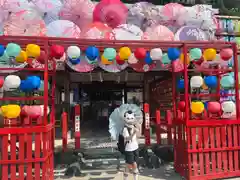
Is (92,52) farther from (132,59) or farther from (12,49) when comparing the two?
(12,49)

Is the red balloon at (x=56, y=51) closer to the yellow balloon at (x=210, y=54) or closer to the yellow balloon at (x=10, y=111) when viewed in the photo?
the yellow balloon at (x=10, y=111)

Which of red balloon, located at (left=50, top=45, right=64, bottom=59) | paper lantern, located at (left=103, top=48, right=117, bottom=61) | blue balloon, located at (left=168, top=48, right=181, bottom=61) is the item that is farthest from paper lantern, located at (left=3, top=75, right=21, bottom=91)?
blue balloon, located at (left=168, top=48, right=181, bottom=61)

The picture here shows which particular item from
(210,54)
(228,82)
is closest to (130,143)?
(210,54)

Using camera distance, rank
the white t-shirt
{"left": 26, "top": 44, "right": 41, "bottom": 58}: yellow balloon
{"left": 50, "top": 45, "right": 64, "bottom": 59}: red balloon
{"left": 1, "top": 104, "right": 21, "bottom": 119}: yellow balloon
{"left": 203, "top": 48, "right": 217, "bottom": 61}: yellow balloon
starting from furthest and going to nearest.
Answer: {"left": 203, "top": 48, "right": 217, "bottom": 61}: yellow balloon, the white t-shirt, {"left": 50, "top": 45, "right": 64, "bottom": 59}: red balloon, {"left": 26, "top": 44, "right": 41, "bottom": 58}: yellow balloon, {"left": 1, "top": 104, "right": 21, "bottom": 119}: yellow balloon

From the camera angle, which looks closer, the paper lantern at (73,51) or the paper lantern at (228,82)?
the paper lantern at (73,51)

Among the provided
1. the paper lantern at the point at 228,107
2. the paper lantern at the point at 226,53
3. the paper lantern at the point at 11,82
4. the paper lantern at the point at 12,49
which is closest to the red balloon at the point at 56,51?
the paper lantern at the point at 12,49

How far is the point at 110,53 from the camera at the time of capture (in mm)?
4898

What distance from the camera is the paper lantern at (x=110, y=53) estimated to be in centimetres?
489

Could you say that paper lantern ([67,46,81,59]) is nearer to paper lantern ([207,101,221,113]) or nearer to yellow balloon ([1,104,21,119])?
yellow balloon ([1,104,21,119])

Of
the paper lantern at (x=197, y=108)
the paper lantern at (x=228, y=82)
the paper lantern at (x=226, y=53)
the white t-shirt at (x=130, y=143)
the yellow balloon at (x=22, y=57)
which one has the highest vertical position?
the paper lantern at (x=226, y=53)

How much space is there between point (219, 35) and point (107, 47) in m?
8.13

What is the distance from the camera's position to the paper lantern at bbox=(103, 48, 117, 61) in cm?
489

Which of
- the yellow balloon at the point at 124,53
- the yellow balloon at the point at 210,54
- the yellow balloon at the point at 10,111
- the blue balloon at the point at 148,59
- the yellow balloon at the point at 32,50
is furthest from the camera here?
the blue balloon at the point at 148,59

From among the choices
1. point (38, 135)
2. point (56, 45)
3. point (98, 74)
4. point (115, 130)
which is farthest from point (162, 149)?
point (98, 74)
